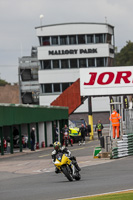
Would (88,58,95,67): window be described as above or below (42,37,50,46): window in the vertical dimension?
below

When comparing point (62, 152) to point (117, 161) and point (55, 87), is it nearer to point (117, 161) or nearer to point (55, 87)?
point (117, 161)

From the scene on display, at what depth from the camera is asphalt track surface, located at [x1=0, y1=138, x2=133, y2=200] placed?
15.5 m

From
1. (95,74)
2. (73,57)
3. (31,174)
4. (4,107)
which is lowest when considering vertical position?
(31,174)

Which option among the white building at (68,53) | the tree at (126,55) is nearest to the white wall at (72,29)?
the white building at (68,53)

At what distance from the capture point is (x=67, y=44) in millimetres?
86000

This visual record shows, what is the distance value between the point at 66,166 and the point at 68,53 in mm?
67820

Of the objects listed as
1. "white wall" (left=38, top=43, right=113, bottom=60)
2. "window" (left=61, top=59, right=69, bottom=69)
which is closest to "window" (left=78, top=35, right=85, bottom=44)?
"white wall" (left=38, top=43, right=113, bottom=60)

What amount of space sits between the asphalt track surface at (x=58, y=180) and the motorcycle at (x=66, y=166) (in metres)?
0.29

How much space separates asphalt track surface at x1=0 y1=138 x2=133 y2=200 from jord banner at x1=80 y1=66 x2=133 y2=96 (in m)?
22.9

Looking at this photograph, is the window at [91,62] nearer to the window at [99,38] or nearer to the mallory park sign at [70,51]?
the mallory park sign at [70,51]

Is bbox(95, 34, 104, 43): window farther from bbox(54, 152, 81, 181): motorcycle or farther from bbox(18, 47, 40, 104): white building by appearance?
bbox(54, 152, 81, 181): motorcycle

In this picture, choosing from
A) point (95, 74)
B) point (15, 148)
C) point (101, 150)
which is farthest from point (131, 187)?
point (95, 74)

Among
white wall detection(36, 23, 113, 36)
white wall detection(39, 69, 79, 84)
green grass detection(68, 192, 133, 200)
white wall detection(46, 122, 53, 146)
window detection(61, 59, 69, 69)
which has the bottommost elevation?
green grass detection(68, 192, 133, 200)

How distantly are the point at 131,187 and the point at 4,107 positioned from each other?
75.8 ft
